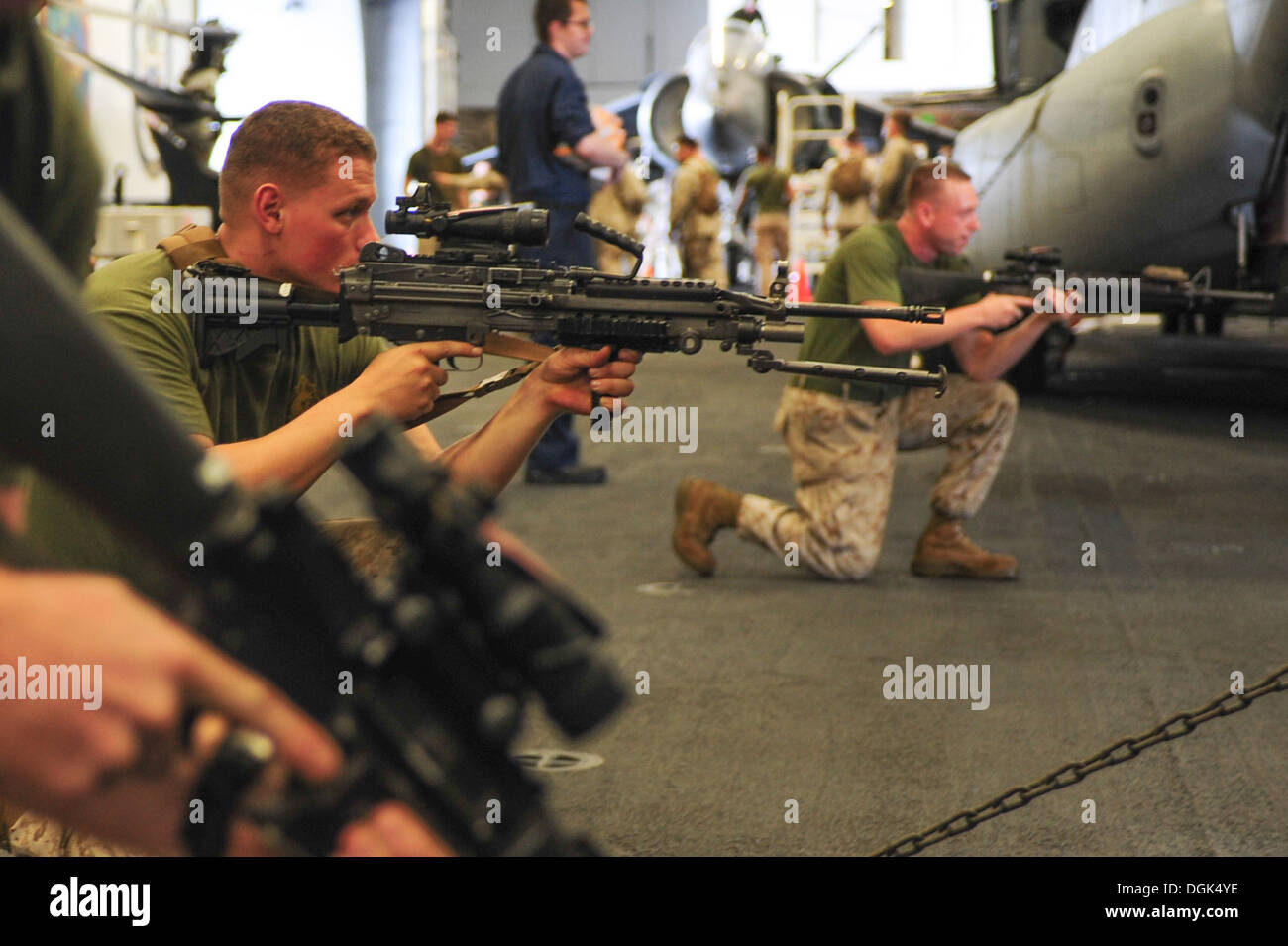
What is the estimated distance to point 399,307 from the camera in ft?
7.25

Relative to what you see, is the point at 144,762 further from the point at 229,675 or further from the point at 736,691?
the point at 736,691

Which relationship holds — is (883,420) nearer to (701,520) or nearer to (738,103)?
(701,520)

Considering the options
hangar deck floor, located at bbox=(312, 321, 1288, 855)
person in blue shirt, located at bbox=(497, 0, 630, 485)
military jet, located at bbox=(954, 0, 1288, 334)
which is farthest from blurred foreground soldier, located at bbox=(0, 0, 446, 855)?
military jet, located at bbox=(954, 0, 1288, 334)

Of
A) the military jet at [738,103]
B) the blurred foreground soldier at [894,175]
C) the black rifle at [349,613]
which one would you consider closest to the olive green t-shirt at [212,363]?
the black rifle at [349,613]

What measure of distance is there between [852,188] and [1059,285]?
29.8ft

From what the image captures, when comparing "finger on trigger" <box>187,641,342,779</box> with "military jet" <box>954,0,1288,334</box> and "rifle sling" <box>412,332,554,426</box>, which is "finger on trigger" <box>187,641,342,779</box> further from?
"military jet" <box>954,0,1288,334</box>

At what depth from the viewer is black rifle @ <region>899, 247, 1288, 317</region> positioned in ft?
14.3

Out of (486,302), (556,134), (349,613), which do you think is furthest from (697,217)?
(349,613)

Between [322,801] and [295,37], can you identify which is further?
[295,37]

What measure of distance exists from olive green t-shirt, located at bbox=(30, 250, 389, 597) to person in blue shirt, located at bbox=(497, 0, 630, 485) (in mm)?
3387

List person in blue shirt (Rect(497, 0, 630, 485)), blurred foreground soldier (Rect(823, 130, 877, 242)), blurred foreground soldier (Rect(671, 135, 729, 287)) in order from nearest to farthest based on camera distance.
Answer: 1. person in blue shirt (Rect(497, 0, 630, 485))
2. blurred foreground soldier (Rect(823, 130, 877, 242))
3. blurred foreground soldier (Rect(671, 135, 729, 287))

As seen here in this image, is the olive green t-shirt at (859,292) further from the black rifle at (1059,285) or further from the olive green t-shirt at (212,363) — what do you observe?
the olive green t-shirt at (212,363)
